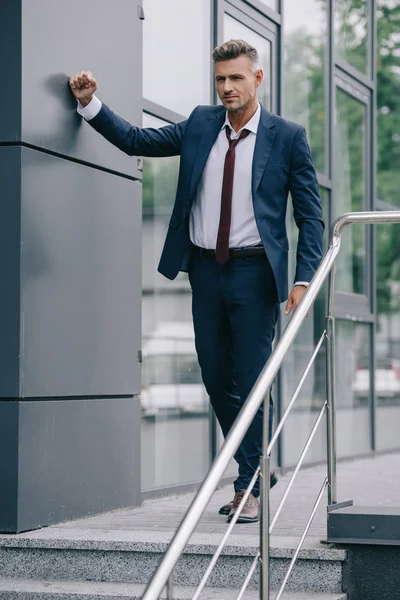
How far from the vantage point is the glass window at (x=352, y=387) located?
9.27m

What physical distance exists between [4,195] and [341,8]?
5.62 meters

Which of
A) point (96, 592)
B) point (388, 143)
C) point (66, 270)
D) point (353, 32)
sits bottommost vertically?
point (96, 592)

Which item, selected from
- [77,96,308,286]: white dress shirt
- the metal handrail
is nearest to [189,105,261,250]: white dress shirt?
[77,96,308,286]: white dress shirt

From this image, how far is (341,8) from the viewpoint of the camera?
9484 millimetres

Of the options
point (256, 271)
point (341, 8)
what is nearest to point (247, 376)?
point (256, 271)

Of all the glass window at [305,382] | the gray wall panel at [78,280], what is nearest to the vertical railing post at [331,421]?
the gray wall panel at [78,280]

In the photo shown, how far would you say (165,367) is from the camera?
6262mm

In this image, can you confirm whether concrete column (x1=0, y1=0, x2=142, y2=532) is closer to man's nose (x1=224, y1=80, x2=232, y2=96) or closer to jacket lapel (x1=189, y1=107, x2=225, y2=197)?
jacket lapel (x1=189, y1=107, x2=225, y2=197)

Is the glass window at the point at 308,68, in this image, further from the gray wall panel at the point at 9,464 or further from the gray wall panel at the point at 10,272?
the gray wall panel at the point at 9,464

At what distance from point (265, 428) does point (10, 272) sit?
174 cm

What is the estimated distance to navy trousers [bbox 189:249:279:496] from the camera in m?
4.73

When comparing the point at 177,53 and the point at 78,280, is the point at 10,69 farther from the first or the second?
the point at 177,53

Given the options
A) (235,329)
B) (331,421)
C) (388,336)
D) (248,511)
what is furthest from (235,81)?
(388,336)

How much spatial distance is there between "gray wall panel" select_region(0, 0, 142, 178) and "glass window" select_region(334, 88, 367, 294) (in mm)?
3850
